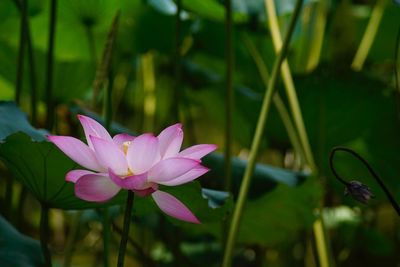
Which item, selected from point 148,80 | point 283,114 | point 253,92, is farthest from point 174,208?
point 148,80

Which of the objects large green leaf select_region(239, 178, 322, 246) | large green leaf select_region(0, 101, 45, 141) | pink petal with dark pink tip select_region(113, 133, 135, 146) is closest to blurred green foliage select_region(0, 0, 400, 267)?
large green leaf select_region(239, 178, 322, 246)

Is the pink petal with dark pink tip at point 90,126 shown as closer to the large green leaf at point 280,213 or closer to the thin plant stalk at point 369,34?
the large green leaf at point 280,213

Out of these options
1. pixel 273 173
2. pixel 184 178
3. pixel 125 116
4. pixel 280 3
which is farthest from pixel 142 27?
pixel 184 178

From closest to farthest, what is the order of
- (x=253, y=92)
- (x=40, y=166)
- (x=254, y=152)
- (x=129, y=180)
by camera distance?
1. (x=129, y=180)
2. (x=40, y=166)
3. (x=254, y=152)
4. (x=253, y=92)

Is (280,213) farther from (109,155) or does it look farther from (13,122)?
(109,155)

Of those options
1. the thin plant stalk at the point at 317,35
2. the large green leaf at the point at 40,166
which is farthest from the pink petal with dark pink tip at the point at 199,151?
the thin plant stalk at the point at 317,35

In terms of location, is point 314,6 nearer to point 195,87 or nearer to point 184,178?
point 195,87

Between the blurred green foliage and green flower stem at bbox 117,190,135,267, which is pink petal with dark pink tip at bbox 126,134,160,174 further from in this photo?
the blurred green foliage
